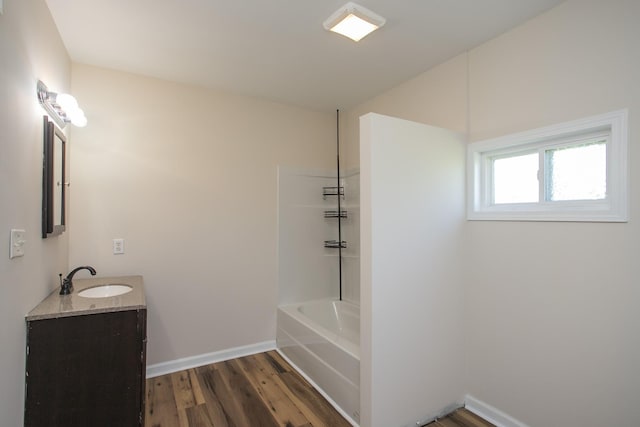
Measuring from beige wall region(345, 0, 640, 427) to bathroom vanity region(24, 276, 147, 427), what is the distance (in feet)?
7.00

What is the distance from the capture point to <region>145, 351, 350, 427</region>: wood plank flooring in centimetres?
213

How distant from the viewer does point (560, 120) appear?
1.83 meters

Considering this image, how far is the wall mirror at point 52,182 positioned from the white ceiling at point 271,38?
28.1 inches

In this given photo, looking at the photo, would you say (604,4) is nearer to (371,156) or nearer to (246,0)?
(371,156)

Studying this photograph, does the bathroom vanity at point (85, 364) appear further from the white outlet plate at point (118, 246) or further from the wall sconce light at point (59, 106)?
the wall sconce light at point (59, 106)

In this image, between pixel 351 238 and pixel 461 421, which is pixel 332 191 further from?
pixel 461 421

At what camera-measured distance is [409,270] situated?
2053 millimetres

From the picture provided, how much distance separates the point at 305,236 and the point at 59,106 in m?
2.27

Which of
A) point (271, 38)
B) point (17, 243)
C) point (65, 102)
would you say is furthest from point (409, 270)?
point (65, 102)

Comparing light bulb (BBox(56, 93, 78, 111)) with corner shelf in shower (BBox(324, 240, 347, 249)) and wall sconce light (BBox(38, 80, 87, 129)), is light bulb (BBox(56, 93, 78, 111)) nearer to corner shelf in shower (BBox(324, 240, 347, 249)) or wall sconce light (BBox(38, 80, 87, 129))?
wall sconce light (BBox(38, 80, 87, 129))

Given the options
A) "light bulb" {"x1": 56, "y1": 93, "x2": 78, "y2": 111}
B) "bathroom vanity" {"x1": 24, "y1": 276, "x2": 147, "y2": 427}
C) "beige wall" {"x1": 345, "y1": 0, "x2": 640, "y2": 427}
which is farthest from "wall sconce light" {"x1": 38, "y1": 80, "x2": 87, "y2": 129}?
"beige wall" {"x1": 345, "y1": 0, "x2": 640, "y2": 427}

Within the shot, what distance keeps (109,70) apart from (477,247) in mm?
3123

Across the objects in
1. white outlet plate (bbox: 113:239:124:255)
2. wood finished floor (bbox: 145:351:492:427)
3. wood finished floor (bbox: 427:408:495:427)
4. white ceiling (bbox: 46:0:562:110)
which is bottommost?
wood finished floor (bbox: 427:408:495:427)

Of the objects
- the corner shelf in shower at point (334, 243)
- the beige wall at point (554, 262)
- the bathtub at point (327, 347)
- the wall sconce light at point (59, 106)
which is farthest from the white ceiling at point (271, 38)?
the bathtub at point (327, 347)
